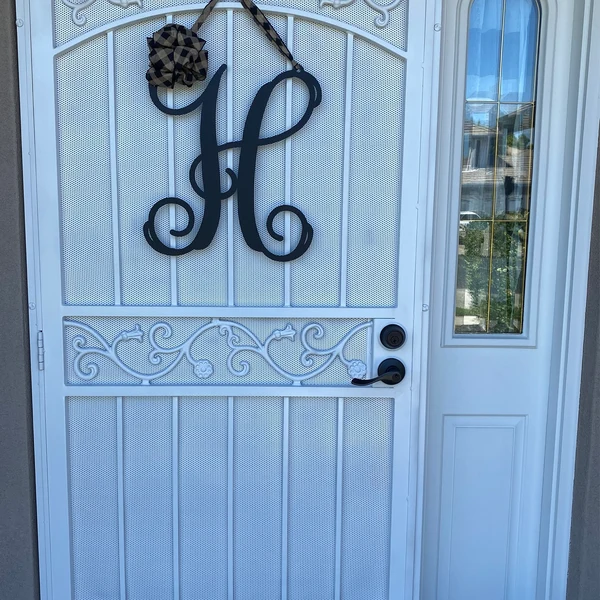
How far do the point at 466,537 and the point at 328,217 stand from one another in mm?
1166

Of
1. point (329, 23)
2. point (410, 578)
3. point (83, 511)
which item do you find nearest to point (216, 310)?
point (83, 511)

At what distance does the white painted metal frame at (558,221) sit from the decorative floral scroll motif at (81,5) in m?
0.91

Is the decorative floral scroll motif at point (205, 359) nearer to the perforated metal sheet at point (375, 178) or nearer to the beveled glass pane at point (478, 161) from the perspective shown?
the perforated metal sheet at point (375, 178)

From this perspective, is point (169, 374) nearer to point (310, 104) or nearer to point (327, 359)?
point (327, 359)

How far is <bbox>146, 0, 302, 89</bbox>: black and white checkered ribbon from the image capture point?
136 centimetres

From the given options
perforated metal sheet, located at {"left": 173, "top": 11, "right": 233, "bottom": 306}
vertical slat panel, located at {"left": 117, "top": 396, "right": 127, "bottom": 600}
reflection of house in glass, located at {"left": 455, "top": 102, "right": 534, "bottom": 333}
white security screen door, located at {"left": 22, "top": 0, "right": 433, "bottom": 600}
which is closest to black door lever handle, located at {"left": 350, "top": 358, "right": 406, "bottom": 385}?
white security screen door, located at {"left": 22, "top": 0, "right": 433, "bottom": 600}

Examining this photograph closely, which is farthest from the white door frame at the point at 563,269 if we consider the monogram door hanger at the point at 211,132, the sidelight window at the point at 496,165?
the monogram door hanger at the point at 211,132

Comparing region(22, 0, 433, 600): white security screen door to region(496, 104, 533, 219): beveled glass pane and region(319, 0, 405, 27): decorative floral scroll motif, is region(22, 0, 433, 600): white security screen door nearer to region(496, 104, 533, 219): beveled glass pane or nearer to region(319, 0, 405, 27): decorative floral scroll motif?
region(319, 0, 405, 27): decorative floral scroll motif

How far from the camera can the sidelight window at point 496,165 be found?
5.11ft

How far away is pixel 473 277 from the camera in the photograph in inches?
65.2

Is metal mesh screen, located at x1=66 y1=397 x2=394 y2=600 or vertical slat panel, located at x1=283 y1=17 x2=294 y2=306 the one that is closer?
vertical slat panel, located at x1=283 y1=17 x2=294 y2=306

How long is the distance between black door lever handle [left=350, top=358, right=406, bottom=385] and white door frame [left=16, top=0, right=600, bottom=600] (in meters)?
0.07

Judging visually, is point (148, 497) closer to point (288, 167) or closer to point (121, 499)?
point (121, 499)

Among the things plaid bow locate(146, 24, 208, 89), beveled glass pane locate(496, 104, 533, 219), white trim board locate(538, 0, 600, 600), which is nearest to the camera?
plaid bow locate(146, 24, 208, 89)
